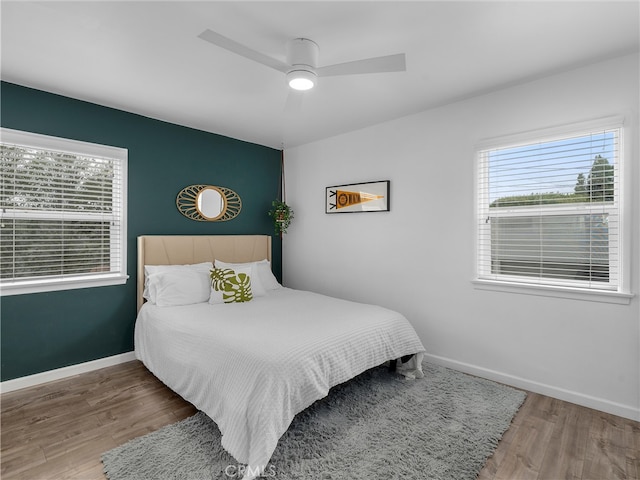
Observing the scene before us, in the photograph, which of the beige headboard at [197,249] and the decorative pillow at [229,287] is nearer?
the decorative pillow at [229,287]

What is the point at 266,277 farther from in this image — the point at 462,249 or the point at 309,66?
the point at 309,66

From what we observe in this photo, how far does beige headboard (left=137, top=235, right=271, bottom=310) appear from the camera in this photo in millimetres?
3406

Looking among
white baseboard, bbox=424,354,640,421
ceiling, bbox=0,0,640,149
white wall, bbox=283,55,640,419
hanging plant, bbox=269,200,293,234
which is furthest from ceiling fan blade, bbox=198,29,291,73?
white baseboard, bbox=424,354,640,421

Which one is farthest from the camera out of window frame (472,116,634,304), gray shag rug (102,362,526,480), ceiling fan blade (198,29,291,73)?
window frame (472,116,634,304)

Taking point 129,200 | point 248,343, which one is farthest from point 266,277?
point 248,343

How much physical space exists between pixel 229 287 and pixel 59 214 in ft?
5.23

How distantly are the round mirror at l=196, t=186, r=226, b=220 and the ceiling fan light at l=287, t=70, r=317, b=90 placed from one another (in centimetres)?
221

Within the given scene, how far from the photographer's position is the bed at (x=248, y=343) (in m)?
1.85

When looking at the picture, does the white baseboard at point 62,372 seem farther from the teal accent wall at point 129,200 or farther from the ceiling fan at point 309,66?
the ceiling fan at point 309,66

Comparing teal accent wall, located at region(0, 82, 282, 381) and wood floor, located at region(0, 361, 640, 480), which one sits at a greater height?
teal accent wall, located at region(0, 82, 282, 381)

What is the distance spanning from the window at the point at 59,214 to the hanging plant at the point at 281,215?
1764mm

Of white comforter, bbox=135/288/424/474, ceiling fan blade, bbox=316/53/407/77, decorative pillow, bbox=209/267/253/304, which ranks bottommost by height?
white comforter, bbox=135/288/424/474

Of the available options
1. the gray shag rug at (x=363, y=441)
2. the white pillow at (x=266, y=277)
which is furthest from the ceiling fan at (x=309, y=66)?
the white pillow at (x=266, y=277)

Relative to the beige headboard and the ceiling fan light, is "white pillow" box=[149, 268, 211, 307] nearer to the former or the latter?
the beige headboard
